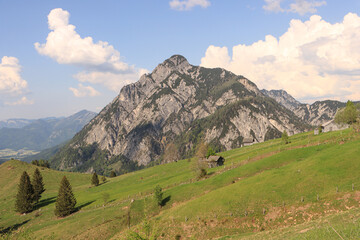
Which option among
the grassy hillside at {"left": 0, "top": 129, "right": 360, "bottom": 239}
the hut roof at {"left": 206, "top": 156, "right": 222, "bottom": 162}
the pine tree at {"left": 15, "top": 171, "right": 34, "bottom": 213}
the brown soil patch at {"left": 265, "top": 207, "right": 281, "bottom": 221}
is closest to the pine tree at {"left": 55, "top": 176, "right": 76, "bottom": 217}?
the grassy hillside at {"left": 0, "top": 129, "right": 360, "bottom": 239}

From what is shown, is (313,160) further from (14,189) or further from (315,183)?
(14,189)

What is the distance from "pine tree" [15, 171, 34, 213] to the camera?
→ 245 ft

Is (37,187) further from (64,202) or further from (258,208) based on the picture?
(258,208)

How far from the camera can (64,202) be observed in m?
65.6

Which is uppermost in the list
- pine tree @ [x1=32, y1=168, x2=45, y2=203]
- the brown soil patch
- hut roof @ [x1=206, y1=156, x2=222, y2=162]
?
pine tree @ [x1=32, y1=168, x2=45, y2=203]

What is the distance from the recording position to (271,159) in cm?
6309

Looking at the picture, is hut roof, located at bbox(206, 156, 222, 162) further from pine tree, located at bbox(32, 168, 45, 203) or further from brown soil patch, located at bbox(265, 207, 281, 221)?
pine tree, located at bbox(32, 168, 45, 203)

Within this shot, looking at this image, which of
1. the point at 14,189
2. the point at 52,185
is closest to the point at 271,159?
the point at 52,185

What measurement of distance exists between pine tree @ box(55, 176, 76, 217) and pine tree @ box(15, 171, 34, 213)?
20.2m

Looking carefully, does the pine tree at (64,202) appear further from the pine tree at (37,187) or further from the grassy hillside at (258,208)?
the pine tree at (37,187)

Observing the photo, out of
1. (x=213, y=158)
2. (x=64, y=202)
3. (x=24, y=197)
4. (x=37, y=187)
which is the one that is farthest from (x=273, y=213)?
(x=37, y=187)

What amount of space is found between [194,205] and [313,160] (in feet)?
108

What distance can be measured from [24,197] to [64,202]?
23.7 metres

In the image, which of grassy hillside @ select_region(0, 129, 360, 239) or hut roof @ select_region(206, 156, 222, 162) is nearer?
grassy hillside @ select_region(0, 129, 360, 239)
